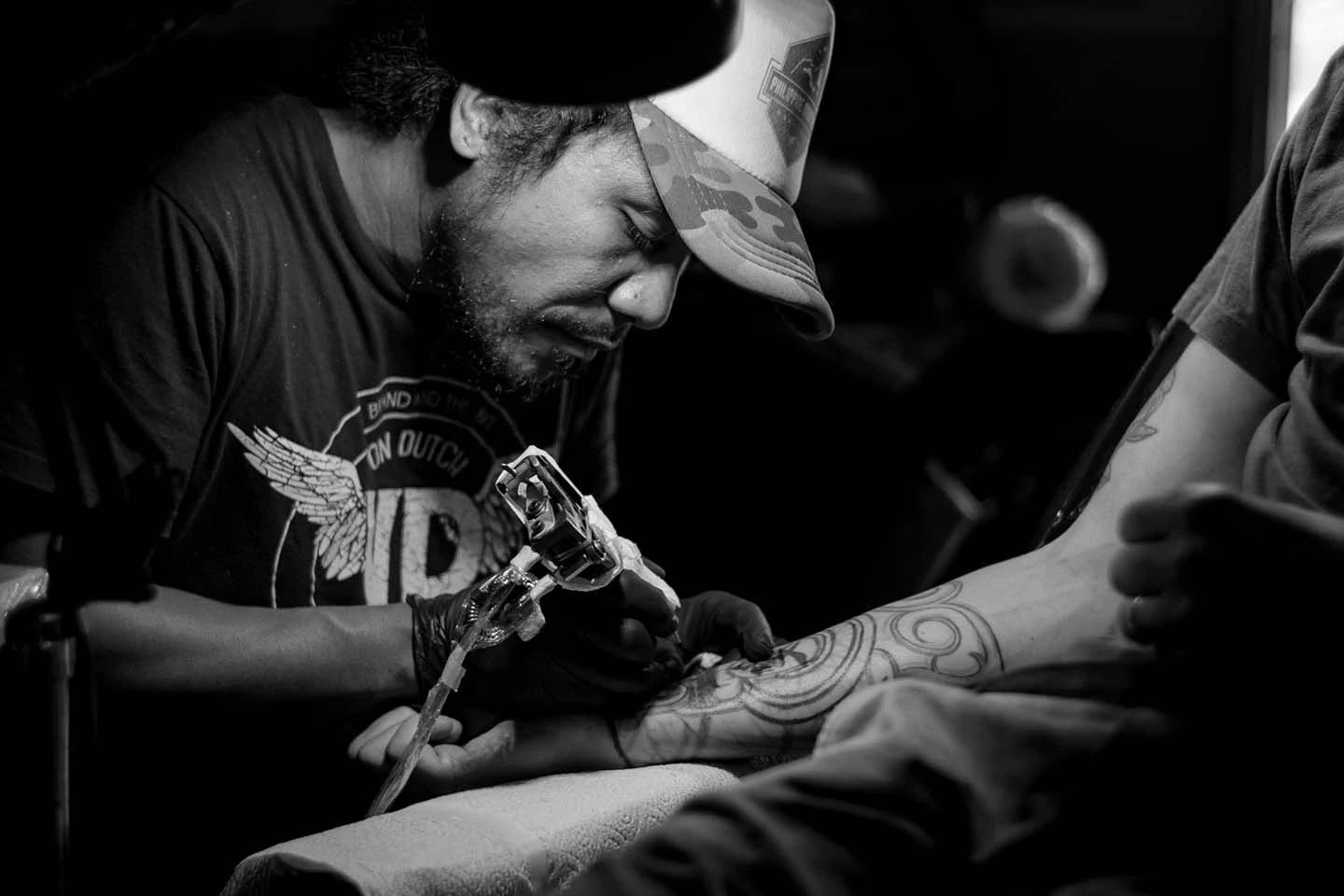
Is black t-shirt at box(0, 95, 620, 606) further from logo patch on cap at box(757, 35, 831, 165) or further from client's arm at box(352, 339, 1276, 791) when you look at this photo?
logo patch on cap at box(757, 35, 831, 165)

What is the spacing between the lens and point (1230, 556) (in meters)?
0.86

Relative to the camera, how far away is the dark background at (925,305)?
357cm

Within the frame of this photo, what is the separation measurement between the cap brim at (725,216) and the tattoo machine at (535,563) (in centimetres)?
43

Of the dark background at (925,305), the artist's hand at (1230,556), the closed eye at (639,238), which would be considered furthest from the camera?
the dark background at (925,305)

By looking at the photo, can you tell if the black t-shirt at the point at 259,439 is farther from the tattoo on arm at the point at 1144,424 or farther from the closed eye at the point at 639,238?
the tattoo on arm at the point at 1144,424

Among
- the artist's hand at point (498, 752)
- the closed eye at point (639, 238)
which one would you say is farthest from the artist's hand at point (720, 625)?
the closed eye at point (639, 238)

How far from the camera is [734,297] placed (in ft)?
11.6

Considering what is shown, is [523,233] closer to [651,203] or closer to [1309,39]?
[651,203]

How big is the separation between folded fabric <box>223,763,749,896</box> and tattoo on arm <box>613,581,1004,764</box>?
0.10m

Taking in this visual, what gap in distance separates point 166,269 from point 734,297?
7.02 feet

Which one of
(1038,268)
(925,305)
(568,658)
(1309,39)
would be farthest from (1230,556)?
(1309,39)

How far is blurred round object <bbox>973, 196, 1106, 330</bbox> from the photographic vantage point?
152 inches

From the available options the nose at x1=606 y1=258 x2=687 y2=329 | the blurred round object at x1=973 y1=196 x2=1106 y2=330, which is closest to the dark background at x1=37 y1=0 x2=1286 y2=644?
the blurred round object at x1=973 y1=196 x2=1106 y2=330

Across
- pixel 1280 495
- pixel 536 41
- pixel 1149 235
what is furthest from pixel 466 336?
pixel 1149 235
